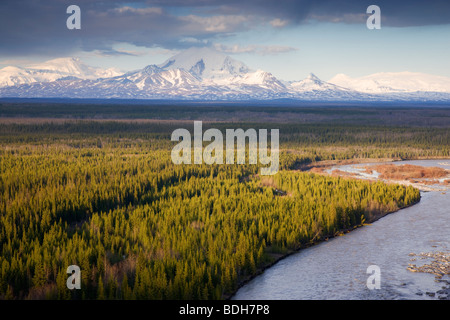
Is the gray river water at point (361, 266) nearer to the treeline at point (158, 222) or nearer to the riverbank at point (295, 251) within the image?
the riverbank at point (295, 251)

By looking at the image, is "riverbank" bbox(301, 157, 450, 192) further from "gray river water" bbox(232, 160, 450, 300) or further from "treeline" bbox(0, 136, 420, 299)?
"gray river water" bbox(232, 160, 450, 300)

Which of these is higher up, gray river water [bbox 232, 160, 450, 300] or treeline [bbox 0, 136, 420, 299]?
treeline [bbox 0, 136, 420, 299]

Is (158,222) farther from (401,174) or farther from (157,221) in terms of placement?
(401,174)

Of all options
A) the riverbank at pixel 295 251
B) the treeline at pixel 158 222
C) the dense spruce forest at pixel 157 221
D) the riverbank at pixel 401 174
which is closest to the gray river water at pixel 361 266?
the riverbank at pixel 295 251

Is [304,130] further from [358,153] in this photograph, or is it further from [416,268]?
[416,268]

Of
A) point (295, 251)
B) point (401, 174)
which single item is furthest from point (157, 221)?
point (401, 174)

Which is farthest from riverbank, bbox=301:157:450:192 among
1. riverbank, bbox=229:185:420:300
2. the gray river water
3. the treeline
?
the gray river water
